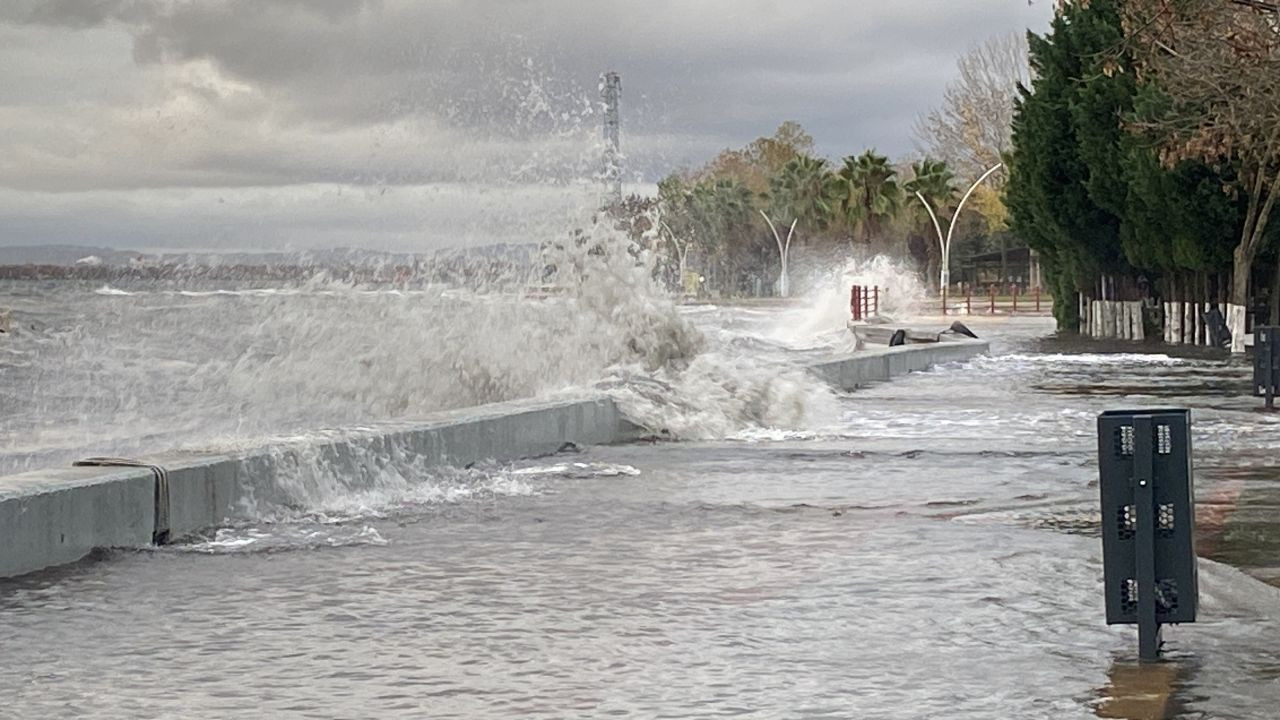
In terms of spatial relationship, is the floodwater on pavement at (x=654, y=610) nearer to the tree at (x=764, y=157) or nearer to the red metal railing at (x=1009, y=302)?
the red metal railing at (x=1009, y=302)

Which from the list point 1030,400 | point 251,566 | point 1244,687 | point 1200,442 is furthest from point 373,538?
point 1030,400

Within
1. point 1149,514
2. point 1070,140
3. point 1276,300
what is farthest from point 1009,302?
point 1149,514

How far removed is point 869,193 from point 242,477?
4546 inches

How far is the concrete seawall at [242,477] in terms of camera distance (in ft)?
32.2

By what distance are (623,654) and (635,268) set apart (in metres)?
15.8

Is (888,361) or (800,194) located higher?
(800,194)

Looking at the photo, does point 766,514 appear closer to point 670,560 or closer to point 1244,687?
point 670,560

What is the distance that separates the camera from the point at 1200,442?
17219 mm

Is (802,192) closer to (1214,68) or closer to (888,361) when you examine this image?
(888,361)

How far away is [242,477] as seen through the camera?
38.9 feet

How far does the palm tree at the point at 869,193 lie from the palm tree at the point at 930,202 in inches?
63.8

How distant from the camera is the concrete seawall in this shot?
9.81m

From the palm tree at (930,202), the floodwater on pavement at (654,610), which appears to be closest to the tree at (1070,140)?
the floodwater on pavement at (654,610)

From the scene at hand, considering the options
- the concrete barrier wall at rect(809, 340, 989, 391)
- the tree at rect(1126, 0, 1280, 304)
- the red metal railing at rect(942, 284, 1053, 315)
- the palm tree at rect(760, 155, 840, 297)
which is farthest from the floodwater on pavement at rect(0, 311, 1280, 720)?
the palm tree at rect(760, 155, 840, 297)
